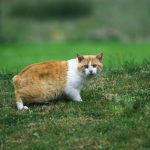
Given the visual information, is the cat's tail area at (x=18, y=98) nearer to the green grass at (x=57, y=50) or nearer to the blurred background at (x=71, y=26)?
the green grass at (x=57, y=50)

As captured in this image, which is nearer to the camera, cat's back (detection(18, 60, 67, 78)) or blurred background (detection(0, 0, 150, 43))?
cat's back (detection(18, 60, 67, 78))

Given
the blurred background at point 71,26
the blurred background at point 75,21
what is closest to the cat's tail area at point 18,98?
the blurred background at point 71,26

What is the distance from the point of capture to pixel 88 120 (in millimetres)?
12547

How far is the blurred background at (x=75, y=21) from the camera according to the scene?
33344 millimetres

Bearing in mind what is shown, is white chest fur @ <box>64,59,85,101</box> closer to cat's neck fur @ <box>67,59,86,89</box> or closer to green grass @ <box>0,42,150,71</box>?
cat's neck fur @ <box>67,59,86,89</box>

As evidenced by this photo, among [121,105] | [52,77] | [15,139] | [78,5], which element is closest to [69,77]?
[52,77]

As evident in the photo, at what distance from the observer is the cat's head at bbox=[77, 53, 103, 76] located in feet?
44.4

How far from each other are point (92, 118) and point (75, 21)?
2179 centimetres

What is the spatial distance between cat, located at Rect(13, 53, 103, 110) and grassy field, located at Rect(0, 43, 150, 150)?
0.18 meters

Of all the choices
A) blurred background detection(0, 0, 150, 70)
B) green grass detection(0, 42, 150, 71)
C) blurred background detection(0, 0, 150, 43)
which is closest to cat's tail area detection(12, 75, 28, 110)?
green grass detection(0, 42, 150, 71)

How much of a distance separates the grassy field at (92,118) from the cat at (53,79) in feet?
0.60

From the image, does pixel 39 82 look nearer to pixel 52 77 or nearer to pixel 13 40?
pixel 52 77

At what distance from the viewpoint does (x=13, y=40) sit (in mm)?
33438

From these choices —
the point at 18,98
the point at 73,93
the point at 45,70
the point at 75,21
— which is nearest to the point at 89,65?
the point at 73,93
